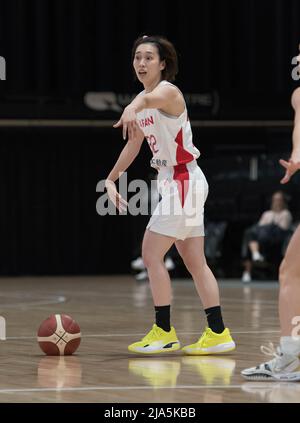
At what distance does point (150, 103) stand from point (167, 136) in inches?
21.0

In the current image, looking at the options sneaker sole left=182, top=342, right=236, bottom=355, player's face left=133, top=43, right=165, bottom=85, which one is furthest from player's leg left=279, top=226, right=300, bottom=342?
player's face left=133, top=43, right=165, bottom=85

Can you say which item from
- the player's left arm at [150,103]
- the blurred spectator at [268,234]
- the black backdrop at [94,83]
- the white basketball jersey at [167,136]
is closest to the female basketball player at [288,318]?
the player's left arm at [150,103]

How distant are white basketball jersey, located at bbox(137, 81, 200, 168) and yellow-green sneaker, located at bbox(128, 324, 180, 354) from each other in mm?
1160

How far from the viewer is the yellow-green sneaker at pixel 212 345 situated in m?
7.04

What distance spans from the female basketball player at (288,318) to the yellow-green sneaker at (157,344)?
1.48 metres

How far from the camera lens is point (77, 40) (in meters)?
21.6

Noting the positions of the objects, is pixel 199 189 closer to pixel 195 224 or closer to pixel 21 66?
pixel 195 224

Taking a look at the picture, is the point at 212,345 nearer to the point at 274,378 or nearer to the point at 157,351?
the point at 157,351

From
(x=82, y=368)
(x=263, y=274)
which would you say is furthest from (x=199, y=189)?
(x=263, y=274)

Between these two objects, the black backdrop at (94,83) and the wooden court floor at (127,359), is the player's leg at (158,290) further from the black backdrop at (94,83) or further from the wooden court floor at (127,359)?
the black backdrop at (94,83)

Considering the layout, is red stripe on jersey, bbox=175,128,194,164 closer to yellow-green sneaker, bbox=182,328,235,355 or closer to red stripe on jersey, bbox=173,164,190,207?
red stripe on jersey, bbox=173,164,190,207

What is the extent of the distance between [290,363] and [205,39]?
17.4 metres
